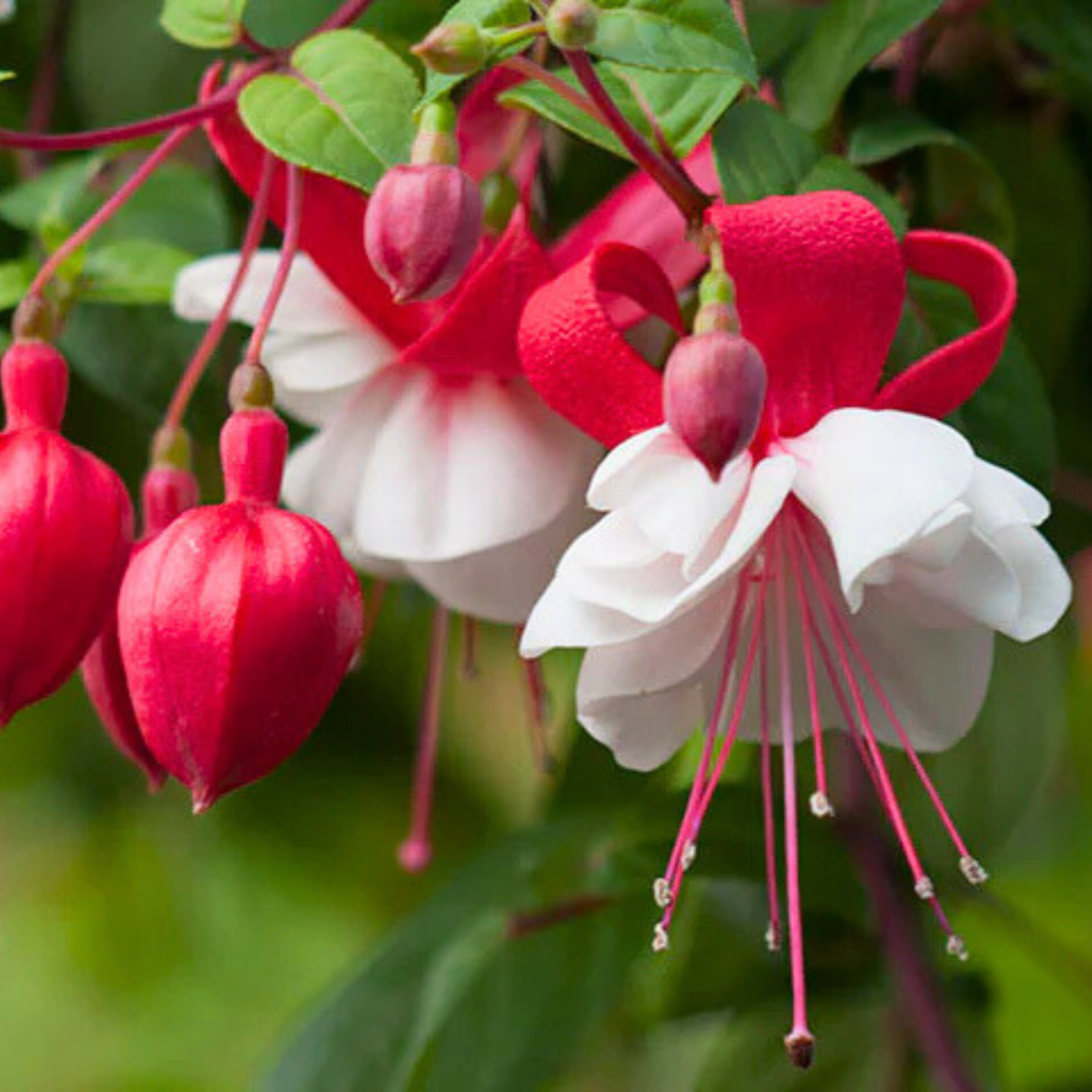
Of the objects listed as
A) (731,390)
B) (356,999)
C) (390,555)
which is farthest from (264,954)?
(731,390)

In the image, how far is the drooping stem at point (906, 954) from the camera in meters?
0.93

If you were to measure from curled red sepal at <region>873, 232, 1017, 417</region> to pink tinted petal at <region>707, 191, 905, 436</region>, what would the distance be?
13mm

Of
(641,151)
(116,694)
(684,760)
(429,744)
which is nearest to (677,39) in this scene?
(641,151)

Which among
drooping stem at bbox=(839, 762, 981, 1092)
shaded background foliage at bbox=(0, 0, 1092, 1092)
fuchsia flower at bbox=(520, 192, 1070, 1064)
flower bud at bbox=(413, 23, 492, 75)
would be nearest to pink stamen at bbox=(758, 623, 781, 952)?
fuchsia flower at bbox=(520, 192, 1070, 1064)

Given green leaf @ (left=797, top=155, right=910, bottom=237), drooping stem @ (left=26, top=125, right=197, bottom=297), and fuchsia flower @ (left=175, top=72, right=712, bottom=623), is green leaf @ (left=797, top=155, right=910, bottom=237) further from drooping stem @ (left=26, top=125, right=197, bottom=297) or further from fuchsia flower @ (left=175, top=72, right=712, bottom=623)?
drooping stem @ (left=26, top=125, right=197, bottom=297)

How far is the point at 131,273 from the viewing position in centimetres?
80

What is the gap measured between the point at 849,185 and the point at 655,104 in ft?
0.23

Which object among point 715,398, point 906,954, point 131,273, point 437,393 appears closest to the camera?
point 715,398

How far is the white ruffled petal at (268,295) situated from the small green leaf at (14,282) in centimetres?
6

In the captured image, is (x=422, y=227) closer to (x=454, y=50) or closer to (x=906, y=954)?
(x=454, y=50)

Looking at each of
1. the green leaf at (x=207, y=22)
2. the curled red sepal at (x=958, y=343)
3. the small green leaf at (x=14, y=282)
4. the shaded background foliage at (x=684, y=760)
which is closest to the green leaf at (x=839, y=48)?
the shaded background foliage at (x=684, y=760)

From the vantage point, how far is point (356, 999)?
947 millimetres

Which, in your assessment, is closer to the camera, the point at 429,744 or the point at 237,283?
the point at 237,283

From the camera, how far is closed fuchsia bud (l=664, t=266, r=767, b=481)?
0.49 meters
